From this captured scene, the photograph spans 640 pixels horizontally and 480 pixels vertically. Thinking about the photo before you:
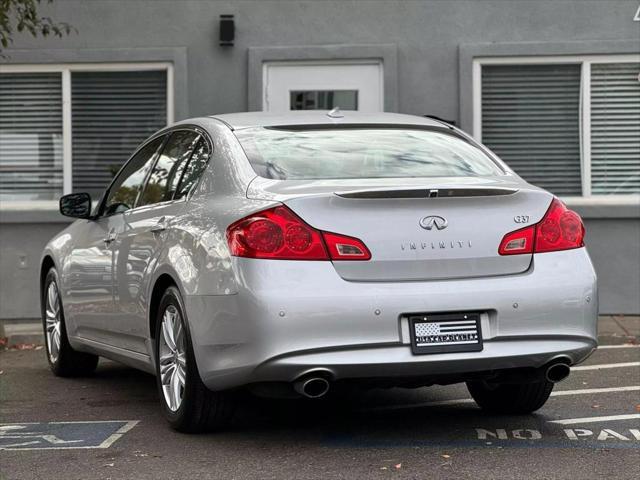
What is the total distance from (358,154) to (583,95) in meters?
6.83

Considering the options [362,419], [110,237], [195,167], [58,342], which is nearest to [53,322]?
[58,342]

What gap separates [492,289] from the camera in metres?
5.70

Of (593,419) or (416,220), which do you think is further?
(593,419)

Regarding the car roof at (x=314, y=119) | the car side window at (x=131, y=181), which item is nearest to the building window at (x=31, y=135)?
the car side window at (x=131, y=181)

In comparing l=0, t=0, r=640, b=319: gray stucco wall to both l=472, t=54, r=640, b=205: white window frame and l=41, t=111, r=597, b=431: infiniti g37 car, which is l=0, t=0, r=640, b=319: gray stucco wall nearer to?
l=472, t=54, r=640, b=205: white window frame

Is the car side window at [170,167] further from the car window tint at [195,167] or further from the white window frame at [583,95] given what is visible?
the white window frame at [583,95]

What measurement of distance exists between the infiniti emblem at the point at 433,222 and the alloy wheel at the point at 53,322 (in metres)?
3.61

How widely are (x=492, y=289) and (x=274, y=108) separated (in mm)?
7336

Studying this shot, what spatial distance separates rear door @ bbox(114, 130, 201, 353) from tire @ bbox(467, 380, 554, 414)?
1.82 metres

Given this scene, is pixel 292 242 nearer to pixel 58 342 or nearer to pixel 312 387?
pixel 312 387

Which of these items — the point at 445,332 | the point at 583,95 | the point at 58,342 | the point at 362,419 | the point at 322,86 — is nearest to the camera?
the point at 445,332

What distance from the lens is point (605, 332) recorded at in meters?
11.2

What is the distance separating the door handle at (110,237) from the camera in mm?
7404

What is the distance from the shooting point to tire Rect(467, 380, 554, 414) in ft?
21.9
